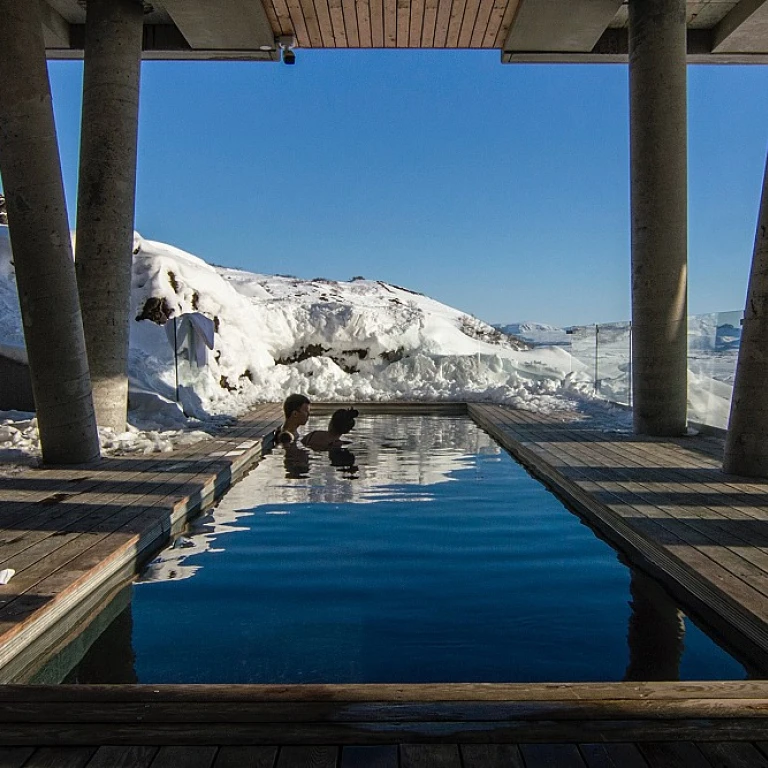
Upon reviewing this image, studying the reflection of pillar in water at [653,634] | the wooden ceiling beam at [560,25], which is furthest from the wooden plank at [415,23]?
the reflection of pillar in water at [653,634]

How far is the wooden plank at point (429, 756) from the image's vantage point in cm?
168

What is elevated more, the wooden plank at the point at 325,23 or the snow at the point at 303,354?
the wooden plank at the point at 325,23

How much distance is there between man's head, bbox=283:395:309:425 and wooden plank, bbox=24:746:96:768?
657 centimetres

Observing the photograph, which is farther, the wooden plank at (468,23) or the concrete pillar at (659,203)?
the wooden plank at (468,23)

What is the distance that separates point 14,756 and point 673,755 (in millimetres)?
1425

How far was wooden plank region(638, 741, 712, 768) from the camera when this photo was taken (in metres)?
1.67

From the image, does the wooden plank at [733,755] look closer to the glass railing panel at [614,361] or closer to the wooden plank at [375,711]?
the wooden plank at [375,711]

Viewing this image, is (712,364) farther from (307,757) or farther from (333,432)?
(307,757)

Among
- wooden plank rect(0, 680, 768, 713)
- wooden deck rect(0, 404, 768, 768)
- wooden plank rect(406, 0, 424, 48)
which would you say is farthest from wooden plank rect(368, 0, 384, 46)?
wooden plank rect(0, 680, 768, 713)

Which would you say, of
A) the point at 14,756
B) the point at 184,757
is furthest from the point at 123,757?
the point at 14,756

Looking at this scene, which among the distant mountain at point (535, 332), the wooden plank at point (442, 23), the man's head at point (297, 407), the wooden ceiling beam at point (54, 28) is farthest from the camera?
the distant mountain at point (535, 332)

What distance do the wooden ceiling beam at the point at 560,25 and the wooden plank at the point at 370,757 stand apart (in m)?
7.34

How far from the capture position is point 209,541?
13.9 feet

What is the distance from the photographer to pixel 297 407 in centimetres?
842
